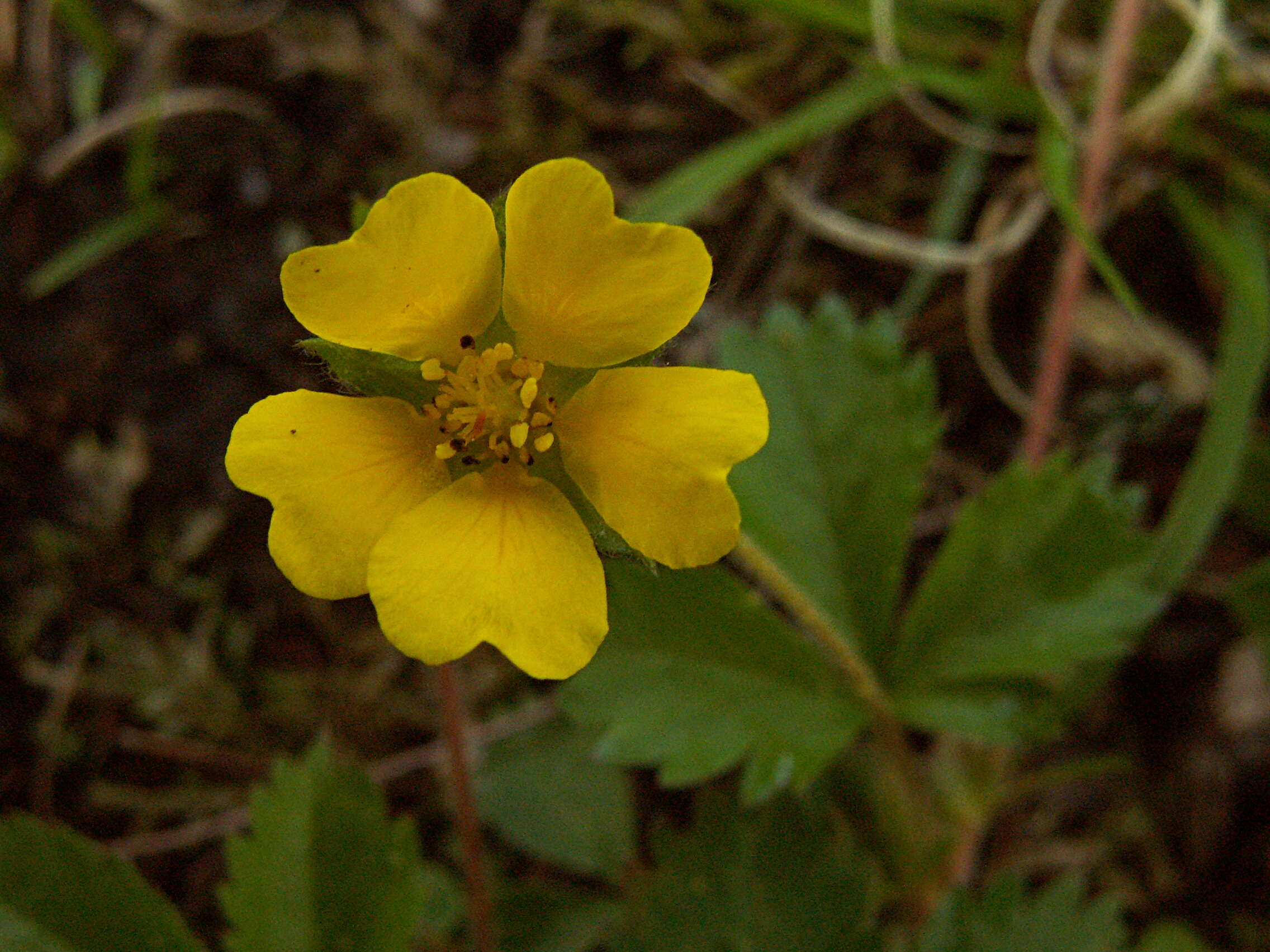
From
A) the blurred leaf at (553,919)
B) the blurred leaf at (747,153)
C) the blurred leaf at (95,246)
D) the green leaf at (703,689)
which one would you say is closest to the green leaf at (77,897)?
the blurred leaf at (553,919)

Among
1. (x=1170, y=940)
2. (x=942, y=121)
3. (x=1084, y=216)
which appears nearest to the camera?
(x=1170, y=940)

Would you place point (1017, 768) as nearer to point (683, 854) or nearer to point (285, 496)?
point (683, 854)

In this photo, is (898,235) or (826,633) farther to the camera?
(898,235)

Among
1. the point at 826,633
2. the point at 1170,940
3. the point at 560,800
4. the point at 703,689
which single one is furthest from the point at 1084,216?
the point at 560,800

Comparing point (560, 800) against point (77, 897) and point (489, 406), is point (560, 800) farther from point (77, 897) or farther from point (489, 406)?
point (489, 406)

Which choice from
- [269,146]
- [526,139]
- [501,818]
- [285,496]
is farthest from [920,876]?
[269,146]
